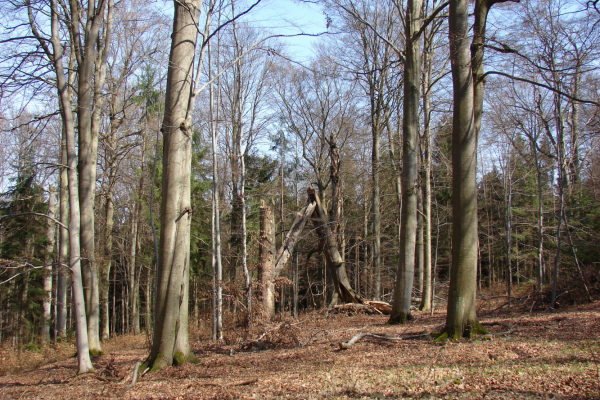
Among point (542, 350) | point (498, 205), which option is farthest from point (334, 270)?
point (498, 205)

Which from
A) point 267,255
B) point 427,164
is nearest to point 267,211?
point 267,255

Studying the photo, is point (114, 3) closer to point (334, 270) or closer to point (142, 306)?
point (334, 270)

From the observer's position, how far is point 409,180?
9805 mm

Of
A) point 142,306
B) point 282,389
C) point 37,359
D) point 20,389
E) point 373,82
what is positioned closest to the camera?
point 282,389

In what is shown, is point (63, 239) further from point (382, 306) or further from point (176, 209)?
point (382, 306)

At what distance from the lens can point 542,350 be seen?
17.8 feet

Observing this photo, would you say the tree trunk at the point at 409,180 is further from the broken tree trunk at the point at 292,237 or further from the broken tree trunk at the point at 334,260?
the broken tree trunk at the point at 334,260

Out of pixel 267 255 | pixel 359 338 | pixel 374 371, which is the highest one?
pixel 267 255

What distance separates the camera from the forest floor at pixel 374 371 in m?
4.23

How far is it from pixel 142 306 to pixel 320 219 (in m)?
22.8

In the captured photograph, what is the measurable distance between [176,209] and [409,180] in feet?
17.9

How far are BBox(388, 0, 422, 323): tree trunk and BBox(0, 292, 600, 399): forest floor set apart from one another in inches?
46.0

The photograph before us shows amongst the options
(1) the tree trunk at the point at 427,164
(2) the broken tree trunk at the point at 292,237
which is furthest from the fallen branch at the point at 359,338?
(1) the tree trunk at the point at 427,164

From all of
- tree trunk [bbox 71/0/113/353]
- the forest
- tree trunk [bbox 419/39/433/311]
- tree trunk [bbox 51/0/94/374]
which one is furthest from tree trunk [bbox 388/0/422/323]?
tree trunk [bbox 71/0/113/353]
